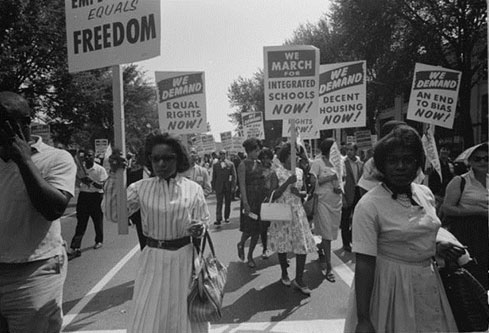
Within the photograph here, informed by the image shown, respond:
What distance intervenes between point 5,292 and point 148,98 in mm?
39700

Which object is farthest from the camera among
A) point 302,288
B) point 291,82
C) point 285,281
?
point 291,82

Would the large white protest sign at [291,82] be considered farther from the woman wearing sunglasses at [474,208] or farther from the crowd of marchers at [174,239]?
the crowd of marchers at [174,239]

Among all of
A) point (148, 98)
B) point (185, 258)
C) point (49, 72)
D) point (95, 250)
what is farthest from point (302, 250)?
point (148, 98)

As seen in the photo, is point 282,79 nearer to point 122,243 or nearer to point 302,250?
point 302,250

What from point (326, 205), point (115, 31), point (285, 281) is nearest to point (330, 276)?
point (285, 281)

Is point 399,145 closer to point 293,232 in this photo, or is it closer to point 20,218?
point 20,218

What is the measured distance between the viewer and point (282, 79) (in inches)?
259

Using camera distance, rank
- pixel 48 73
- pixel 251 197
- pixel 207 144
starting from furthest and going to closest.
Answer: pixel 48 73 < pixel 207 144 < pixel 251 197

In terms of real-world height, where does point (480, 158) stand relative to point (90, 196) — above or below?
above

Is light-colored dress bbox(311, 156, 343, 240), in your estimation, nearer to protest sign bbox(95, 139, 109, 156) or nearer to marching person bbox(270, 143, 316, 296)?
marching person bbox(270, 143, 316, 296)

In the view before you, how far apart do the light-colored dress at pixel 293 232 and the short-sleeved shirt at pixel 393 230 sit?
351 cm

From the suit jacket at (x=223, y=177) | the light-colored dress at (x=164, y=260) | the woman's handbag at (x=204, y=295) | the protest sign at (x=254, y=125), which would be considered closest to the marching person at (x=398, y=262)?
the woman's handbag at (x=204, y=295)

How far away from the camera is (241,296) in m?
5.82

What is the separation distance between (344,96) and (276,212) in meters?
3.94
